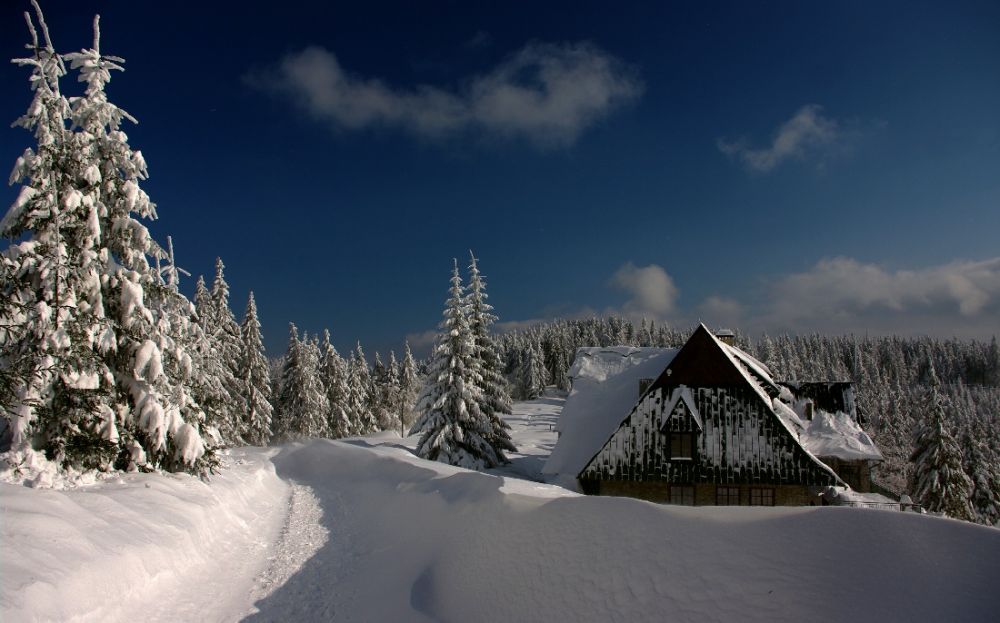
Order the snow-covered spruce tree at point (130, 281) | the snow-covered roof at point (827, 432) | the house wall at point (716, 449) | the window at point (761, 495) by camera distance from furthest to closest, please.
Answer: the snow-covered roof at point (827, 432) → the window at point (761, 495) → the house wall at point (716, 449) → the snow-covered spruce tree at point (130, 281)

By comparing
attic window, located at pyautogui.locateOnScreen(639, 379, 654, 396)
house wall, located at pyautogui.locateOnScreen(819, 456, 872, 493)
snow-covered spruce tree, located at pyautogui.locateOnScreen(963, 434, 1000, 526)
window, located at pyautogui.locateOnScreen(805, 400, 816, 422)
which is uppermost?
attic window, located at pyautogui.locateOnScreen(639, 379, 654, 396)

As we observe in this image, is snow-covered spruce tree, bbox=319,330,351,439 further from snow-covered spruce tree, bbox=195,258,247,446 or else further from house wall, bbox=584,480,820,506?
house wall, bbox=584,480,820,506

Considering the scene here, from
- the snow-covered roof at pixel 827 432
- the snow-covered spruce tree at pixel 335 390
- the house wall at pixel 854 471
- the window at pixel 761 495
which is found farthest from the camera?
the snow-covered spruce tree at pixel 335 390

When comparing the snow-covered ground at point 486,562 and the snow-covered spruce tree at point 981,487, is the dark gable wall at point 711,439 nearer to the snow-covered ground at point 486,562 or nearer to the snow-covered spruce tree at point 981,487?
the snow-covered ground at point 486,562

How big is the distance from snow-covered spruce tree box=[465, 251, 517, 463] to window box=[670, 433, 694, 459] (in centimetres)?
1318

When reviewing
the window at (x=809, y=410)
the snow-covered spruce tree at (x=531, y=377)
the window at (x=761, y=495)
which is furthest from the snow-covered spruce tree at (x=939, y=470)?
the snow-covered spruce tree at (x=531, y=377)

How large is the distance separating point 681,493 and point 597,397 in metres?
7.98

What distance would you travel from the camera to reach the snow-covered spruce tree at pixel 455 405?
30.3 meters

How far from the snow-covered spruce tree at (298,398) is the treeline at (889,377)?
42.8 m

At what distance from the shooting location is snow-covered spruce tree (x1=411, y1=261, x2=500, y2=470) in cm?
3031

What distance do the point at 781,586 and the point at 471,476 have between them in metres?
9.78

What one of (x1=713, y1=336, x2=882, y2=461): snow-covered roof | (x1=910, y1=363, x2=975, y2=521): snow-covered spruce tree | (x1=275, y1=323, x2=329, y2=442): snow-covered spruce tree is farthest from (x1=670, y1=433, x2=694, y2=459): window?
(x1=275, y1=323, x2=329, y2=442): snow-covered spruce tree

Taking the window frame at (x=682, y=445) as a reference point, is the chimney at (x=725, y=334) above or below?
above

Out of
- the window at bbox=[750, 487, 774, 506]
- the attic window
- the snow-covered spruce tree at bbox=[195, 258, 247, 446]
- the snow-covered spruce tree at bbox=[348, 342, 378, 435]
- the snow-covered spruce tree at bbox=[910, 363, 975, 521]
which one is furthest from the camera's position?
the snow-covered spruce tree at bbox=[348, 342, 378, 435]
